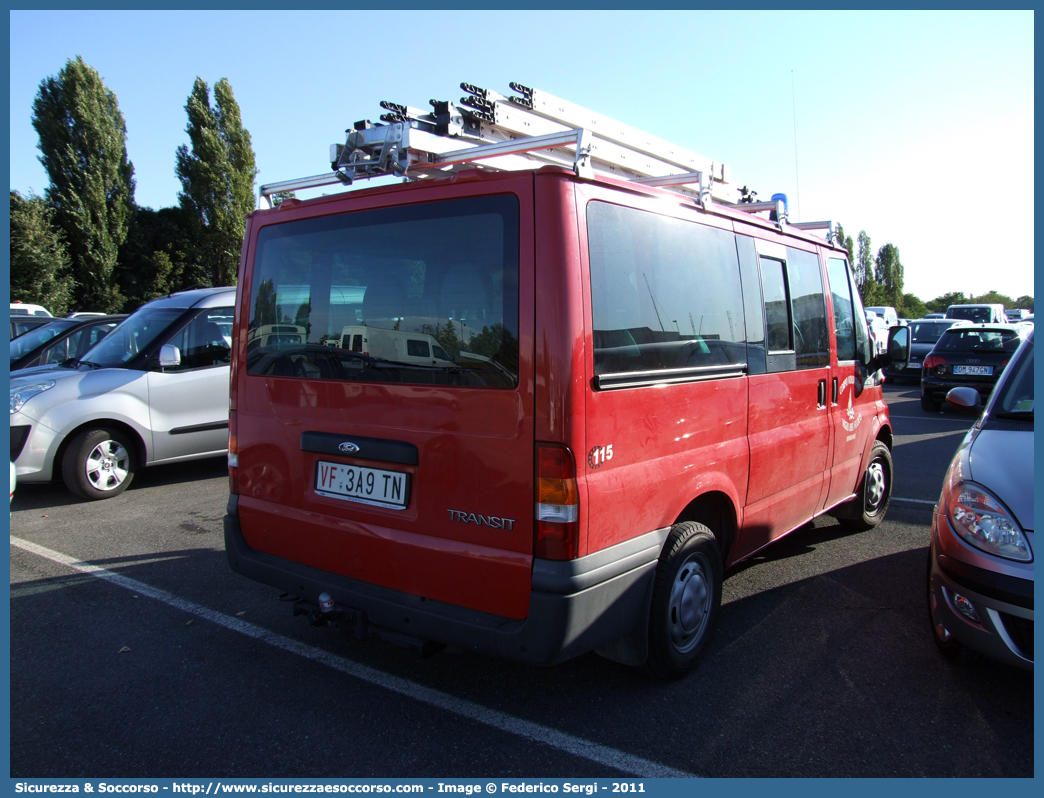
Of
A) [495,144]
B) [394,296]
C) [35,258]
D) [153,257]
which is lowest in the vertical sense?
[394,296]

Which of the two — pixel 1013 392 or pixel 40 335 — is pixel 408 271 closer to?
pixel 1013 392

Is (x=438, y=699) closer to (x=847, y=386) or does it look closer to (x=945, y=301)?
(x=847, y=386)

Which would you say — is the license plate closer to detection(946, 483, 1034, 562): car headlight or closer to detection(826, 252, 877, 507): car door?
detection(946, 483, 1034, 562): car headlight

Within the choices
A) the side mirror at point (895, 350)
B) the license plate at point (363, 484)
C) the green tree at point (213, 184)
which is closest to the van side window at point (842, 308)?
the side mirror at point (895, 350)

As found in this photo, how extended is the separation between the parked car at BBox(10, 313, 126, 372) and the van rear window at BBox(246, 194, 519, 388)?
7198 millimetres

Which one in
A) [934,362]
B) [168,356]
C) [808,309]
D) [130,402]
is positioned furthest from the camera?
[934,362]

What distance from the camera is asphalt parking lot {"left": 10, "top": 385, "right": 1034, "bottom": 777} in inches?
105

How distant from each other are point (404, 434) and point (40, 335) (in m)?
9.43

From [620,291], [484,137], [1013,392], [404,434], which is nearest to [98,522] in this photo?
[404,434]

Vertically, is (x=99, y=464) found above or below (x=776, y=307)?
below

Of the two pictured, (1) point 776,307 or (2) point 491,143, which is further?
(1) point 776,307

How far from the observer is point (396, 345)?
117 inches

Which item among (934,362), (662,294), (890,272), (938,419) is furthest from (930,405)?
(890,272)

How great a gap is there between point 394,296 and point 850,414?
3488mm
